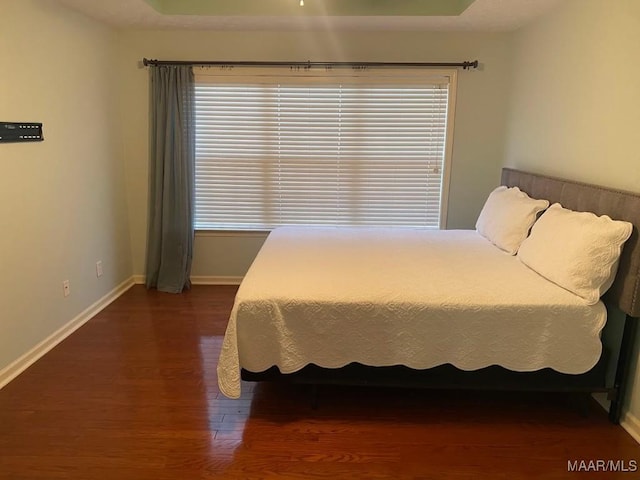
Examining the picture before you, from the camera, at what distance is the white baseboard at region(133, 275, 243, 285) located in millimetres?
4289

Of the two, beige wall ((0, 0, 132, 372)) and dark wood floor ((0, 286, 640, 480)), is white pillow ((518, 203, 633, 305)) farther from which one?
beige wall ((0, 0, 132, 372))

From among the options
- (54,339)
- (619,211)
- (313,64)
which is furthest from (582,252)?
(54,339)

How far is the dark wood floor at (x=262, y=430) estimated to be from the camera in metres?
1.94

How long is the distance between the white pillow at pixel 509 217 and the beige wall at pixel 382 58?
678mm

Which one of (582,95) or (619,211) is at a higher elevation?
(582,95)

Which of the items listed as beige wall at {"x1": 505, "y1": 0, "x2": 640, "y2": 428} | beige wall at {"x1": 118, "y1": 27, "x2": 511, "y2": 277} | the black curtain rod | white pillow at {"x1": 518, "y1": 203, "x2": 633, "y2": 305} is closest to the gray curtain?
the black curtain rod

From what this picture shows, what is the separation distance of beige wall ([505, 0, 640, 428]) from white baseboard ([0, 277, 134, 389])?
3.39 m

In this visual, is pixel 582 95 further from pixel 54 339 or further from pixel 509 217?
pixel 54 339

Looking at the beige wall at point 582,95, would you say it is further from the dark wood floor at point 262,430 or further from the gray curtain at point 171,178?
the gray curtain at point 171,178

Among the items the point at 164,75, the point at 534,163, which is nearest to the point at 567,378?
the point at 534,163

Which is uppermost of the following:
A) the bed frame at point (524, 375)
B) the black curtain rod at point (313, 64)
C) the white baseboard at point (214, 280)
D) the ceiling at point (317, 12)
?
the ceiling at point (317, 12)

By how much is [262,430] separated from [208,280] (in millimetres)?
2332

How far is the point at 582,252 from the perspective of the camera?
2.12m

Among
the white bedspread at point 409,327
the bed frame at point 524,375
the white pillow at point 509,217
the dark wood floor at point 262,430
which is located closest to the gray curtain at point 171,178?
the dark wood floor at point 262,430
